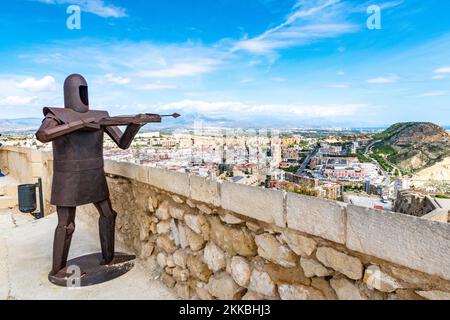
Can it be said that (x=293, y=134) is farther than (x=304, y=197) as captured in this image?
Yes

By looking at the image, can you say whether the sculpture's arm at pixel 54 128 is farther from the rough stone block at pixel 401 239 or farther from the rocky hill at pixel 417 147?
the rocky hill at pixel 417 147

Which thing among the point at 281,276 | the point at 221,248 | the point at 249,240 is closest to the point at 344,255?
the point at 281,276

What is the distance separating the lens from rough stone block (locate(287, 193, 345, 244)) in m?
1.84

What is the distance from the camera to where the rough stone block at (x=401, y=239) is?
1446 millimetres

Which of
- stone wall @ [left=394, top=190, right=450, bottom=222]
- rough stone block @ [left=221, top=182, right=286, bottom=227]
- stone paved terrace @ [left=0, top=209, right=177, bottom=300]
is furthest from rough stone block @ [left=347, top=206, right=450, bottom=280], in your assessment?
stone paved terrace @ [left=0, top=209, right=177, bottom=300]

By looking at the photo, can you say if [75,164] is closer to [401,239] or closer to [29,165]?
[401,239]

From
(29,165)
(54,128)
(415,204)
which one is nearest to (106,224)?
(54,128)

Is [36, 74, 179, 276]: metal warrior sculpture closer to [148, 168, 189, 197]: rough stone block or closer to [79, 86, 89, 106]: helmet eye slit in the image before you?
[79, 86, 89, 106]: helmet eye slit

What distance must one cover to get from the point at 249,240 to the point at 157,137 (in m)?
3.74

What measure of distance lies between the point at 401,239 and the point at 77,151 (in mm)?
2716

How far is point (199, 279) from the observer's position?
9.58 feet

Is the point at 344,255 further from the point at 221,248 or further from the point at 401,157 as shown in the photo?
the point at 401,157

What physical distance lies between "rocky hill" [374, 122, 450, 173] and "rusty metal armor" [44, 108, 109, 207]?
2792 mm

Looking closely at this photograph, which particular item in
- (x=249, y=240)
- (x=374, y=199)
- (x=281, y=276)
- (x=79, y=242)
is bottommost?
Answer: (x=79, y=242)
